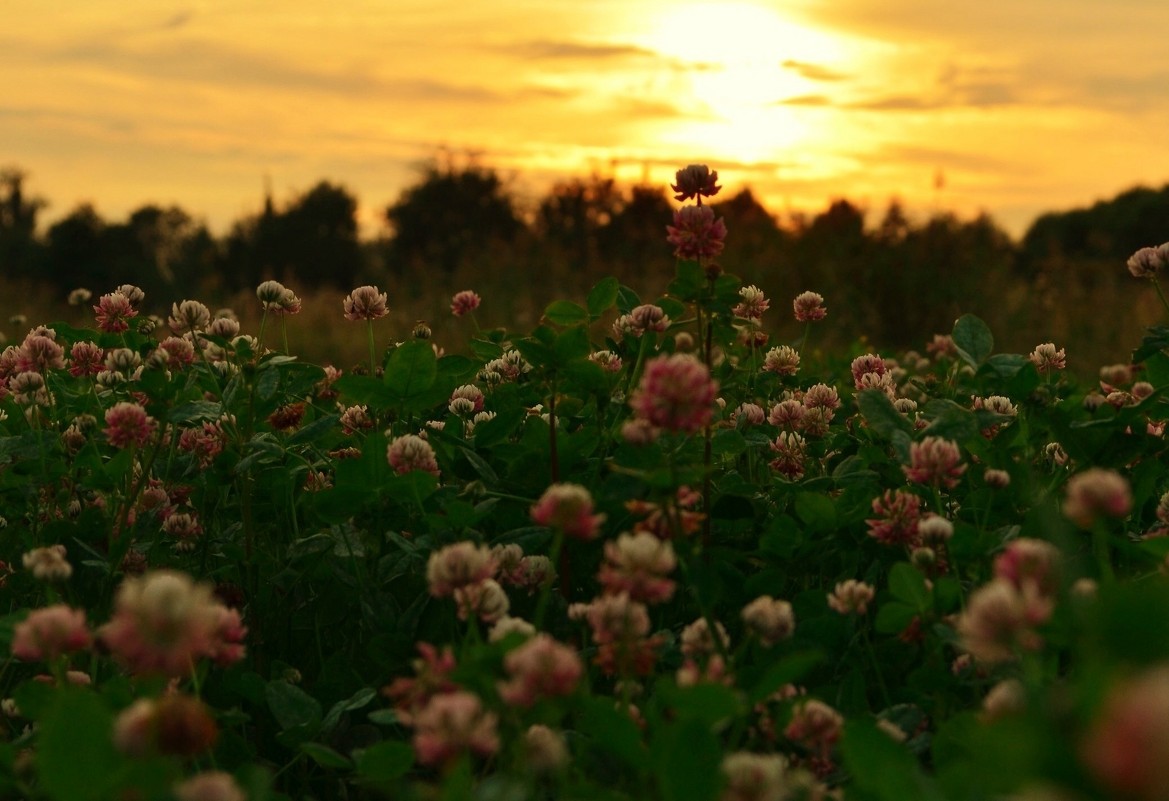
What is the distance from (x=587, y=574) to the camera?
2.46m

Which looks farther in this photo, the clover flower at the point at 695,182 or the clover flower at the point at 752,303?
the clover flower at the point at 752,303

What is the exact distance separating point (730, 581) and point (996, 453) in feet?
2.26

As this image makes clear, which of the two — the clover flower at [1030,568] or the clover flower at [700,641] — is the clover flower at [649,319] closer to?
the clover flower at [700,641]

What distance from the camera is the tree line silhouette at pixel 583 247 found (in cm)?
1541

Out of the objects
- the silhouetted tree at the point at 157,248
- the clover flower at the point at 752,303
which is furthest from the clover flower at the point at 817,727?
the silhouetted tree at the point at 157,248

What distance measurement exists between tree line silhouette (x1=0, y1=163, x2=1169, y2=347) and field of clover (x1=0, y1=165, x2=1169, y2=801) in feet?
40.3

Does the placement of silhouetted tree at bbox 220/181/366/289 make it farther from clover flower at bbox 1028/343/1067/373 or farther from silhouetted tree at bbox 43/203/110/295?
clover flower at bbox 1028/343/1067/373

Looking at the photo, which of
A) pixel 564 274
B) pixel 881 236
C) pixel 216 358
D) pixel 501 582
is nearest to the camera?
pixel 501 582

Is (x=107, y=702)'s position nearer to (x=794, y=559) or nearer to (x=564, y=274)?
(x=794, y=559)

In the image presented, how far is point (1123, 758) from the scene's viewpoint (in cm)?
66

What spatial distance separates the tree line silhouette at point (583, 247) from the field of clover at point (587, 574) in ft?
40.3

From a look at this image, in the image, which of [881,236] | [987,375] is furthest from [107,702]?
[881,236]

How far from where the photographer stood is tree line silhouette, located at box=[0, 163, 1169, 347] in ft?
50.5

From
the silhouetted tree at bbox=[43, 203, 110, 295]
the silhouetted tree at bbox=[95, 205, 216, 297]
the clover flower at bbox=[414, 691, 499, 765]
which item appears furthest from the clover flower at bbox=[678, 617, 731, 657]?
the silhouetted tree at bbox=[43, 203, 110, 295]
